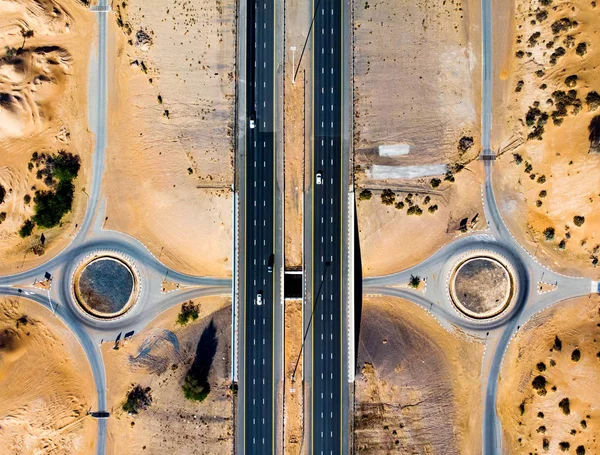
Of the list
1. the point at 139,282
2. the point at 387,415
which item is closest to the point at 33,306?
the point at 139,282

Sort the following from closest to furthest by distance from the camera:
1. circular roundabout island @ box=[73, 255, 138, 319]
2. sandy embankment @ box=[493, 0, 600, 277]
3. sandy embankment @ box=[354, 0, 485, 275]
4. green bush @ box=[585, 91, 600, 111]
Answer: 1. green bush @ box=[585, 91, 600, 111]
2. sandy embankment @ box=[493, 0, 600, 277]
3. sandy embankment @ box=[354, 0, 485, 275]
4. circular roundabout island @ box=[73, 255, 138, 319]

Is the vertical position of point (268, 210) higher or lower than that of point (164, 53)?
lower

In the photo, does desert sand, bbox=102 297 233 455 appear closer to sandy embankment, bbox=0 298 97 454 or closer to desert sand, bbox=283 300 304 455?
sandy embankment, bbox=0 298 97 454

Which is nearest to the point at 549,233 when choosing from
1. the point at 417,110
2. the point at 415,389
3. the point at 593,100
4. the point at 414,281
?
the point at 593,100

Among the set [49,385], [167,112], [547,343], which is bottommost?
[49,385]

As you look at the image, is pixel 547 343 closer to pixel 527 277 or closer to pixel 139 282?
pixel 527 277

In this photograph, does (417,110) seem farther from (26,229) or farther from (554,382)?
(26,229)

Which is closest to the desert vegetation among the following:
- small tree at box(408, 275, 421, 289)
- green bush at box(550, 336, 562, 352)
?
small tree at box(408, 275, 421, 289)
